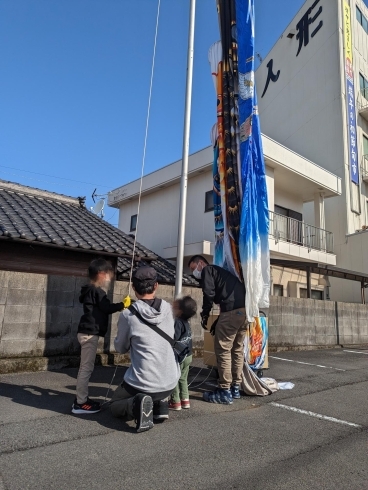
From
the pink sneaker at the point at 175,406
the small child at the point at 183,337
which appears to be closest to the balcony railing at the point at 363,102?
the small child at the point at 183,337

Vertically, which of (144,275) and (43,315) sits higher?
(144,275)

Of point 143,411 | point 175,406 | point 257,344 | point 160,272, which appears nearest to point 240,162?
point 257,344

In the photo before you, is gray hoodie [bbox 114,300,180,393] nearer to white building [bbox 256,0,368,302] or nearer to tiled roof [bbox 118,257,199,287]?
tiled roof [bbox 118,257,199,287]

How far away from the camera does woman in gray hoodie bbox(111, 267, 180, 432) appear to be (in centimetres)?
312

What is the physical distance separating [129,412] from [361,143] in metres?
18.0

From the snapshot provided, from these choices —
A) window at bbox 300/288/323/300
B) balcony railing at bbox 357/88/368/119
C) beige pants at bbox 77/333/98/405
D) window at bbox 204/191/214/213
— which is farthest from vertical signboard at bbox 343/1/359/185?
beige pants at bbox 77/333/98/405

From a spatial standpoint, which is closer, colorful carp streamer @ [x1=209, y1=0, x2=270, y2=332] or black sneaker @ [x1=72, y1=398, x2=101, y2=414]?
black sneaker @ [x1=72, y1=398, x2=101, y2=414]

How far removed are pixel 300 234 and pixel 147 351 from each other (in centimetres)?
1177

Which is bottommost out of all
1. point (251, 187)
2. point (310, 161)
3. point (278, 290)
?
point (278, 290)

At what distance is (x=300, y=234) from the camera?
1388 centimetres

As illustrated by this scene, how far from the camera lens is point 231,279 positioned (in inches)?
173

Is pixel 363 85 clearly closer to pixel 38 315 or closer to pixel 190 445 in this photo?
pixel 38 315

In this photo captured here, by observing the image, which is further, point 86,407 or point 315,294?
point 315,294

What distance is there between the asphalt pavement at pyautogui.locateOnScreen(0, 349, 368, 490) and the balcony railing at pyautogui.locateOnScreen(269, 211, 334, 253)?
8.47 metres
